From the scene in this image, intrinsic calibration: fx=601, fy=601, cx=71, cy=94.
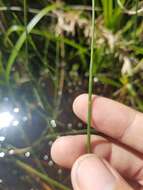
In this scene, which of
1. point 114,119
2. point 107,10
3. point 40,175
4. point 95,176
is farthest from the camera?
point 107,10

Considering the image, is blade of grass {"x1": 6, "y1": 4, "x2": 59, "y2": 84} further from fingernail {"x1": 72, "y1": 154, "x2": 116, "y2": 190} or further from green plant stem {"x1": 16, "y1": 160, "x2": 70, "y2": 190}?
fingernail {"x1": 72, "y1": 154, "x2": 116, "y2": 190}

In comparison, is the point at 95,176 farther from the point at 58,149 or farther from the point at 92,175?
the point at 58,149

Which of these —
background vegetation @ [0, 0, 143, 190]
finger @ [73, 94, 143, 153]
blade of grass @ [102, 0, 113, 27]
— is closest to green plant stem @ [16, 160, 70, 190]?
background vegetation @ [0, 0, 143, 190]

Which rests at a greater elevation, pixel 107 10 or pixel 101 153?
pixel 107 10

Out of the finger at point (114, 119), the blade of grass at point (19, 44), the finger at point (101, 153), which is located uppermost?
the blade of grass at point (19, 44)

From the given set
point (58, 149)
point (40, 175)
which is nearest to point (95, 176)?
point (58, 149)

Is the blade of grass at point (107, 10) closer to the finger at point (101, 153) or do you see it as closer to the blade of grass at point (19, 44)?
the blade of grass at point (19, 44)

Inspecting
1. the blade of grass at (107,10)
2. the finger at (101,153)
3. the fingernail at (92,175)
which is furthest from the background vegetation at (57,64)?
the fingernail at (92,175)

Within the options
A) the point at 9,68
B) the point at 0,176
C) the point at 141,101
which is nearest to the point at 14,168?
the point at 0,176
